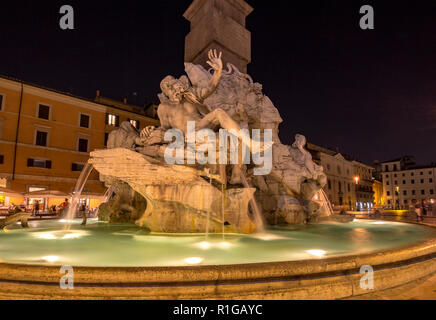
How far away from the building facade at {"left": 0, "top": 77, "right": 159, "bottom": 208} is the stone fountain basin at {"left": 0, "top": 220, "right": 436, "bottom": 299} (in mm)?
21741

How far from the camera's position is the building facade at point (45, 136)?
2433 centimetres

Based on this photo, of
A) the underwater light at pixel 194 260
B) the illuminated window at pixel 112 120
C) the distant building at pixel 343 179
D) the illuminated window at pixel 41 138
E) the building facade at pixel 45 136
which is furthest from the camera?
the distant building at pixel 343 179

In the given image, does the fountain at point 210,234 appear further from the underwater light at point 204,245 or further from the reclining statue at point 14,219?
the reclining statue at point 14,219

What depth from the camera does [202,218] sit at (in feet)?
21.3

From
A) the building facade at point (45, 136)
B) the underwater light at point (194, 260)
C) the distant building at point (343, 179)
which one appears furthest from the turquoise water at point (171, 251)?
the distant building at point (343, 179)

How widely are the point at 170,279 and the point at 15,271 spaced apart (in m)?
1.35

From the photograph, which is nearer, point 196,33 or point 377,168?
point 196,33

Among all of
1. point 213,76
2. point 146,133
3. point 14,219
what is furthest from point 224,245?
point 14,219

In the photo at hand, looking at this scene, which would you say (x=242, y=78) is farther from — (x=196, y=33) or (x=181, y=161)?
(x=181, y=161)

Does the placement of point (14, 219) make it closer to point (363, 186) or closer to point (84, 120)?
point (84, 120)

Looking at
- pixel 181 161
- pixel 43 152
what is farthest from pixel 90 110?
pixel 181 161

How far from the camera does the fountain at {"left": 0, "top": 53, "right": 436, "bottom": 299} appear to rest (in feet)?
8.29

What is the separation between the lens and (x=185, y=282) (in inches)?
99.0

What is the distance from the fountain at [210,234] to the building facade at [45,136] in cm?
1749
